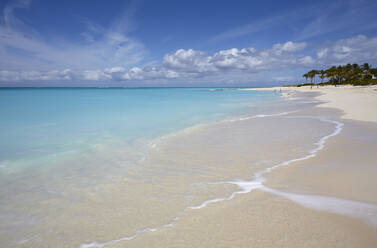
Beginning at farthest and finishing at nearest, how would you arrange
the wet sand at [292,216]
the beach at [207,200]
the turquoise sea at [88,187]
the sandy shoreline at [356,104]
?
the sandy shoreline at [356,104] → the turquoise sea at [88,187] → the beach at [207,200] → the wet sand at [292,216]

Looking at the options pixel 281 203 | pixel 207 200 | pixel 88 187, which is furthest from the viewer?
pixel 88 187

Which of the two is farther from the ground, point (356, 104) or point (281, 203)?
point (356, 104)

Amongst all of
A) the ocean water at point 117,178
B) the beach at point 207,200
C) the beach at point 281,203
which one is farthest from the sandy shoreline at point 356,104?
the beach at point 281,203

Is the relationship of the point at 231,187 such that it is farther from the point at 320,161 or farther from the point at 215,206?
the point at 320,161

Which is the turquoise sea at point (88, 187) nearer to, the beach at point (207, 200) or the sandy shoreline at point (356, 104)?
the beach at point (207, 200)

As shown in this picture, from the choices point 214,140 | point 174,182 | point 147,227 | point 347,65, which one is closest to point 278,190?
point 174,182

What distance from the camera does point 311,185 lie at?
12.0 feet

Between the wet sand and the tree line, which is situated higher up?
the tree line

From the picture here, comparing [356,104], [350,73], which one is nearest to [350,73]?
[350,73]

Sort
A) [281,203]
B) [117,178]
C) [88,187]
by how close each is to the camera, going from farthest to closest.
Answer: [117,178] < [88,187] < [281,203]

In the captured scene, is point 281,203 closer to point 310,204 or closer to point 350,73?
point 310,204

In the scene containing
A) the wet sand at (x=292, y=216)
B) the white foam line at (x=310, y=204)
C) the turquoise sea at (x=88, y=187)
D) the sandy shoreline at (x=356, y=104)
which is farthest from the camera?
the sandy shoreline at (x=356, y=104)

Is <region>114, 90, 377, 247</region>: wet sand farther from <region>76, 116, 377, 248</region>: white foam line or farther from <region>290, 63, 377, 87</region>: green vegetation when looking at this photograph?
<region>290, 63, 377, 87</region>: green vegetation

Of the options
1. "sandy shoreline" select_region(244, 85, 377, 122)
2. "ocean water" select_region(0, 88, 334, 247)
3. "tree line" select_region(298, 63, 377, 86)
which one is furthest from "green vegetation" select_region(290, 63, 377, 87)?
"ocean water" select_region(0, 88, 334, 247)
